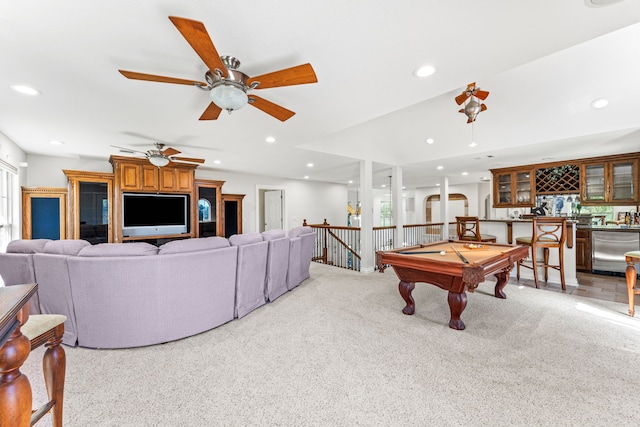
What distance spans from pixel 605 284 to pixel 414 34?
5.09m

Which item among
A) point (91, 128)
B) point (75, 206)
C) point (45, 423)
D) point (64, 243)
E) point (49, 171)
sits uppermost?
point (91, 128)

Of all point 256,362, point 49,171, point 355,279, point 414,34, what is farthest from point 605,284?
point 49,171

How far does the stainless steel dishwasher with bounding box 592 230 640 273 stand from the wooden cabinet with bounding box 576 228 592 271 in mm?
79

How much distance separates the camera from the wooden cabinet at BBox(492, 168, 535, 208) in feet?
18.9

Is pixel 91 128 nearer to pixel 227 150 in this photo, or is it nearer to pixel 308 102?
pixel 227 150

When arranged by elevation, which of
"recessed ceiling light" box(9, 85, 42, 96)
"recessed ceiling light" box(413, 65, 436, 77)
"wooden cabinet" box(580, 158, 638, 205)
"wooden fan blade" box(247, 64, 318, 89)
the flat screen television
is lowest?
the flat screen television

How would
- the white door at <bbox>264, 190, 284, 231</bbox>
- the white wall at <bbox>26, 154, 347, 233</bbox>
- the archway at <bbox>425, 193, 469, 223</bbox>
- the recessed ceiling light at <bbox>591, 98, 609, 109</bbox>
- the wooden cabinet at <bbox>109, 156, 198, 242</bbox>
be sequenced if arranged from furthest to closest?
the archway at <bbox>425, 193, 469, 223</bbox>, the white door at <bbox>264, 190, 284, 231</bbox>, the wooden cabinet at <bbox>109, 156, 198, 242</bbox>, the white wall at <bbox>26, 154, 347, 233</bbox>, the recessed ceiling light at <bbox>591, 98, 609, 109</bbox>

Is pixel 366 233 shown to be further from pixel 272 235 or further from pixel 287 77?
pixel 287 77

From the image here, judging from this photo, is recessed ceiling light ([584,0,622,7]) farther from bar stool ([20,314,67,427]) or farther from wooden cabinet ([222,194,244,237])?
wooden cabinet ([222,194,244,237])

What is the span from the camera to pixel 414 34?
1.60 meters

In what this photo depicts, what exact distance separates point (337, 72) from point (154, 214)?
493 centimetres

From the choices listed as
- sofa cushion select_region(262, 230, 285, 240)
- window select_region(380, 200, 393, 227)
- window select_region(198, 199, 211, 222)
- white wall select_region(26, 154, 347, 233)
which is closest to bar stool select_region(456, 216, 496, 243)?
sofa cushion select_region(262, 230, 285, 240)

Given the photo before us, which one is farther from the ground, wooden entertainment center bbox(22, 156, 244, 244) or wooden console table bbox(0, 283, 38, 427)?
wooden entertainment center bbox(22, 156, 244, 244)

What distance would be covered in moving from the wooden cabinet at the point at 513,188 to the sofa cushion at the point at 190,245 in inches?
253
